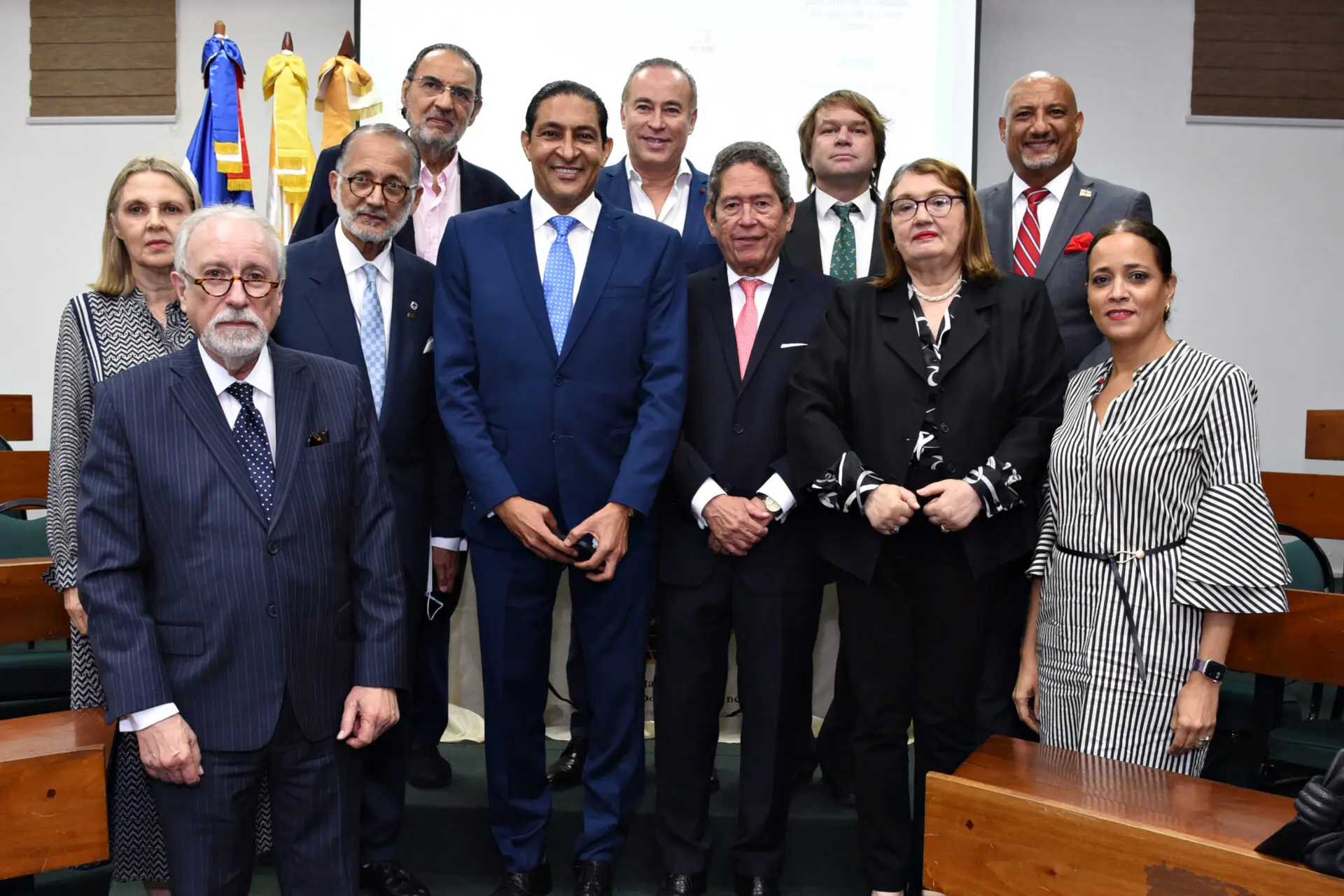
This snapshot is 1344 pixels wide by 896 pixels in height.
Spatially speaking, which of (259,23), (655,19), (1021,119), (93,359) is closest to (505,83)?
(655,19)

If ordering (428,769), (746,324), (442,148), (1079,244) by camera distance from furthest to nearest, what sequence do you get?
(442,148) < (428,769) < (1079,244) < (746,324)

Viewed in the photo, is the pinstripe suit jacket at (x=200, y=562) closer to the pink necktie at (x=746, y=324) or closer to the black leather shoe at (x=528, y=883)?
the black leather shoe at (x=528, y=883)

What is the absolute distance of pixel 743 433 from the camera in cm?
242

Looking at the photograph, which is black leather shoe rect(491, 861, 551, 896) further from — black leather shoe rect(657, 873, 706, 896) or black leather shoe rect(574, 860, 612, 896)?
black leather shoe rect(657, 873, 706, 896)

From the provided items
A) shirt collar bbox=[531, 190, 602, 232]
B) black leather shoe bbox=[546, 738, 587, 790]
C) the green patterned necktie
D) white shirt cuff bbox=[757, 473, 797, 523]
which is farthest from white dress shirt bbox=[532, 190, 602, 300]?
black leather shoe bbox=[546, 738, 587, 790]

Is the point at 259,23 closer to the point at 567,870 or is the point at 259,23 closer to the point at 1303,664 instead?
the point at 567,870

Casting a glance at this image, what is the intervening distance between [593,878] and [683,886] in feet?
0.65

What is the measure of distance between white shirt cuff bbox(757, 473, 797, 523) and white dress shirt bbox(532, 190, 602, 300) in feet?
2.07

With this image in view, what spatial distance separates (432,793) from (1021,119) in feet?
7.87

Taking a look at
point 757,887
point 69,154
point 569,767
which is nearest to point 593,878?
point 757,887

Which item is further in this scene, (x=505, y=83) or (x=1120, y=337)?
(x=505, y=83)

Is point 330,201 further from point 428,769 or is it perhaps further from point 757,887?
point 757,887

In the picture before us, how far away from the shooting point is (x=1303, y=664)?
2400 mm

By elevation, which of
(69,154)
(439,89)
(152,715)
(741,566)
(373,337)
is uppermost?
(69,154)
